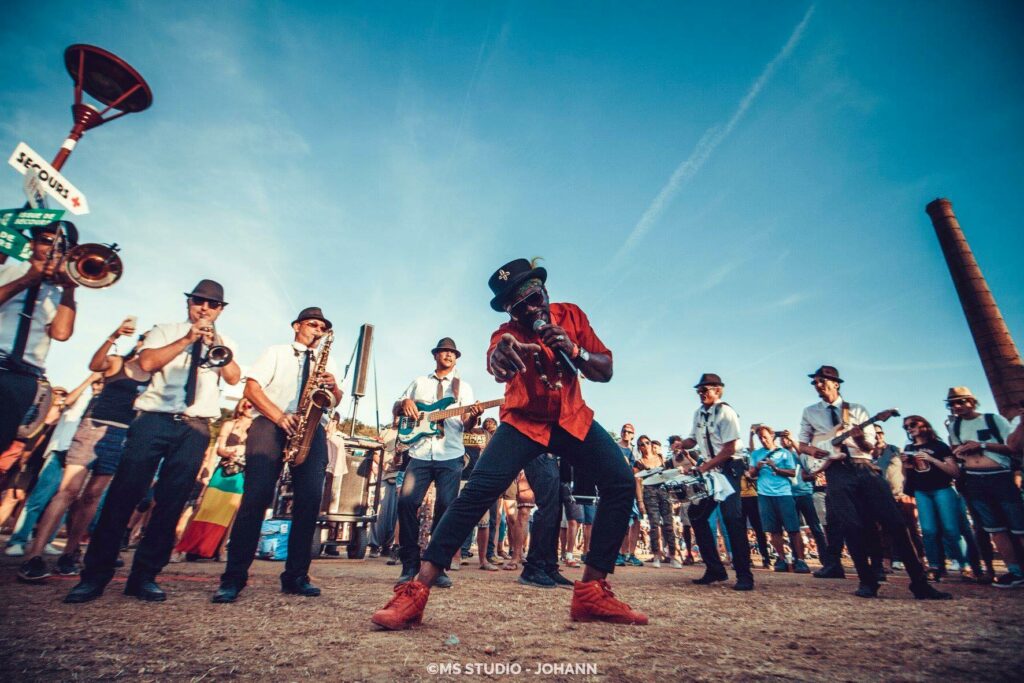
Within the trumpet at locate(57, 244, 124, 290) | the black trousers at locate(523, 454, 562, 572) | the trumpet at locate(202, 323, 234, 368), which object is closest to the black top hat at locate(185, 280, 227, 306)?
the trumpet at locate(202, 323, 234, 368)

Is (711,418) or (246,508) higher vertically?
(711,418)

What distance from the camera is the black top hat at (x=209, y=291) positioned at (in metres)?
4.12

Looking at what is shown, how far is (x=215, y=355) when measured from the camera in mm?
4070

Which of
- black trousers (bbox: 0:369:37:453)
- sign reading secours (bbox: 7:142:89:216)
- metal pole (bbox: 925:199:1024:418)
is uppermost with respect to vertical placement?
metal pole (bbox: 925:199:1024:418)

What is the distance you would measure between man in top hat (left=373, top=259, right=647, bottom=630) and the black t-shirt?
21.4 ft

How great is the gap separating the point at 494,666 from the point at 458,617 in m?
1.20

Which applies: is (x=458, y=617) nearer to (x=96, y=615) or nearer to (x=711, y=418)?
(x=96, y=615)

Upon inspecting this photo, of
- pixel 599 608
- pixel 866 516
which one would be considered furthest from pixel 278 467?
pixel 866 516

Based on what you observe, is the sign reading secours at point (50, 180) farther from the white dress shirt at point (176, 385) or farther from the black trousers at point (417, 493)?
the black trousers at point (417, 493)

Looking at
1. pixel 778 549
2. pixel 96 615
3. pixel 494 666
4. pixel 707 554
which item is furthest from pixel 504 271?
pixel 778 549

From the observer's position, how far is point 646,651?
91.9 inches

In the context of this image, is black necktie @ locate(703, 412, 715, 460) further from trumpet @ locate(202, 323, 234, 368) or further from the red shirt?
trumpet @ locate(202, 323, 234, 368)

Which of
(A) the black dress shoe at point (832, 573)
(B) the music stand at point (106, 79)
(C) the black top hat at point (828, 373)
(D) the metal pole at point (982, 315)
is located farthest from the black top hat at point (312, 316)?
(D) the metal pole at point (982, 315)

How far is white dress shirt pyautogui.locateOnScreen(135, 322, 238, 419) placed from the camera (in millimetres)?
3775
